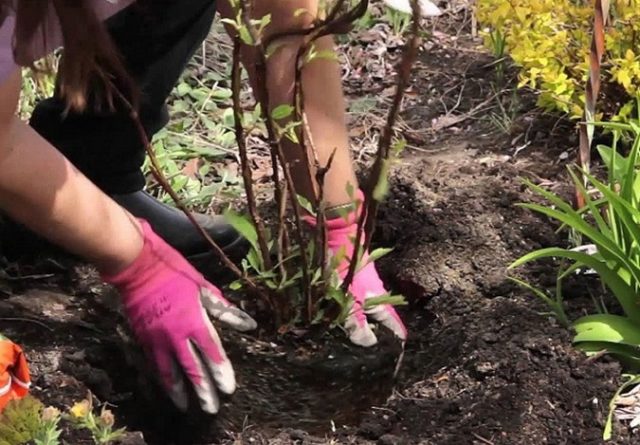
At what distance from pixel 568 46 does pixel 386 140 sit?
33.2 inches

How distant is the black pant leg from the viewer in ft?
6.04

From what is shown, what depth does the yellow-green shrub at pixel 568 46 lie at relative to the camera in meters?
1.89

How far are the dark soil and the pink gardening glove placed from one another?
65mm

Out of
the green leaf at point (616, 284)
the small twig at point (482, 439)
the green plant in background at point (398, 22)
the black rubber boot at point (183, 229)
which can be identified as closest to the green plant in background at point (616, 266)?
the green leaf at point (616, 284)

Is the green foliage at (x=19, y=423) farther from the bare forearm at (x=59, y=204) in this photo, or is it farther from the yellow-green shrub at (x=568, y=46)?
the yellow-green shrub at (x=568, y=46)

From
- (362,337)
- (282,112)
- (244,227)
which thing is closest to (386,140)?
(282,112)

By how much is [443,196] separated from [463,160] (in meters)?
0.24

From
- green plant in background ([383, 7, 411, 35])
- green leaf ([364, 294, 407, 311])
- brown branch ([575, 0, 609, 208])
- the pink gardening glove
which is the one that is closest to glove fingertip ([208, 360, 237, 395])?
the pink gardening glove

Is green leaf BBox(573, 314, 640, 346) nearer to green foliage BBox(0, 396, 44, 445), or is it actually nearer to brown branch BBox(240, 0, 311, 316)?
brown branch BBox(240, 0, 311, 316)

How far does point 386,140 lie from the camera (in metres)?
1.28

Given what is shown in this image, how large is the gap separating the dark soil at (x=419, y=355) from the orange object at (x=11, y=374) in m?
0.06

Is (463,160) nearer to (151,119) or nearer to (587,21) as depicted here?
(587,21)

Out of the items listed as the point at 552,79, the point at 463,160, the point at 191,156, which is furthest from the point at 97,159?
the point at 552,79

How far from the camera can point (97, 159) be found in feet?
6.21
